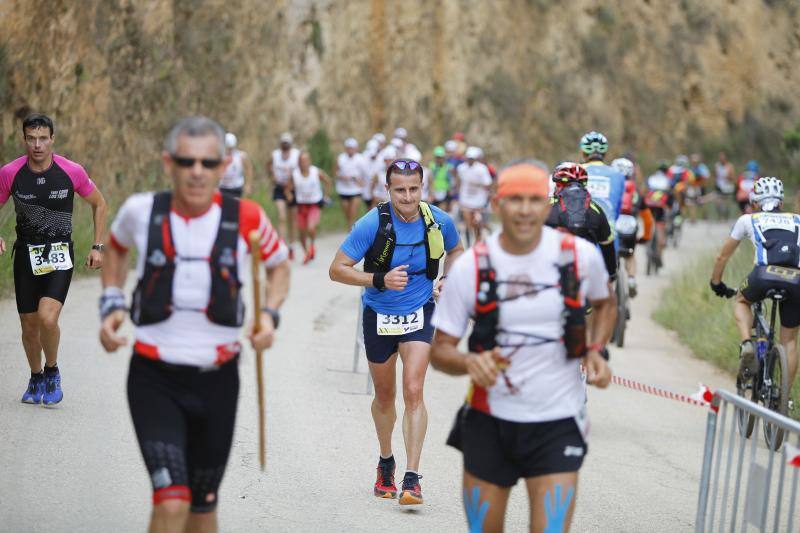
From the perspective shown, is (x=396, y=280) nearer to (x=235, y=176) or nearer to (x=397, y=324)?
(x=397, y=324)

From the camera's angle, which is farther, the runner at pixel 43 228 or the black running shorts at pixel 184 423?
the runner at pixel 43 228

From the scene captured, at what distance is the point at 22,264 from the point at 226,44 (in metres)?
20.8

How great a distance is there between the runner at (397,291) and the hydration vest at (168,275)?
255cm

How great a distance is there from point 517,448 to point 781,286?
5.43m

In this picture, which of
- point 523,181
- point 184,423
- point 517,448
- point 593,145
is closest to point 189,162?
point 184,423

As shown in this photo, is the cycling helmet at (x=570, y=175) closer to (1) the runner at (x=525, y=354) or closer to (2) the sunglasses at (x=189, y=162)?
(1) the runner at (x=525, y=354)

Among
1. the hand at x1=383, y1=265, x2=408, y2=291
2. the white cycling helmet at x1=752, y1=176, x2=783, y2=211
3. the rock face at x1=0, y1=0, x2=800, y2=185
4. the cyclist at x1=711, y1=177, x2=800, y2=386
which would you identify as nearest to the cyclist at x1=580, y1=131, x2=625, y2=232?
the cyclist at x1=711, y1=177, x2=800, y2=386

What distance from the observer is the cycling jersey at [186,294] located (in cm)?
497

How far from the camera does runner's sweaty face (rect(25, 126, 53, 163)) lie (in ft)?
28.5

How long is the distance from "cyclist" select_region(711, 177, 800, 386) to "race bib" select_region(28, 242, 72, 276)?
→ 16.4ft

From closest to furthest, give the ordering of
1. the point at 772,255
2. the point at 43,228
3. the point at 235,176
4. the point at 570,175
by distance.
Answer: the point at 570,175
the point at 43,228
the point at 772,255
the point at 235,176

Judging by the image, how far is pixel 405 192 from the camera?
759cm

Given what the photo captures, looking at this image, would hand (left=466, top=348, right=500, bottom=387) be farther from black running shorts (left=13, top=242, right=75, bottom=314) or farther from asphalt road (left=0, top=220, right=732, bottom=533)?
black running shorts (left=13, top=242, right=75, bottom=314)

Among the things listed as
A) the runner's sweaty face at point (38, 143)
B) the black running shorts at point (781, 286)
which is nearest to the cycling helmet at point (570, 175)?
the black running shorts at point (781, 286)
